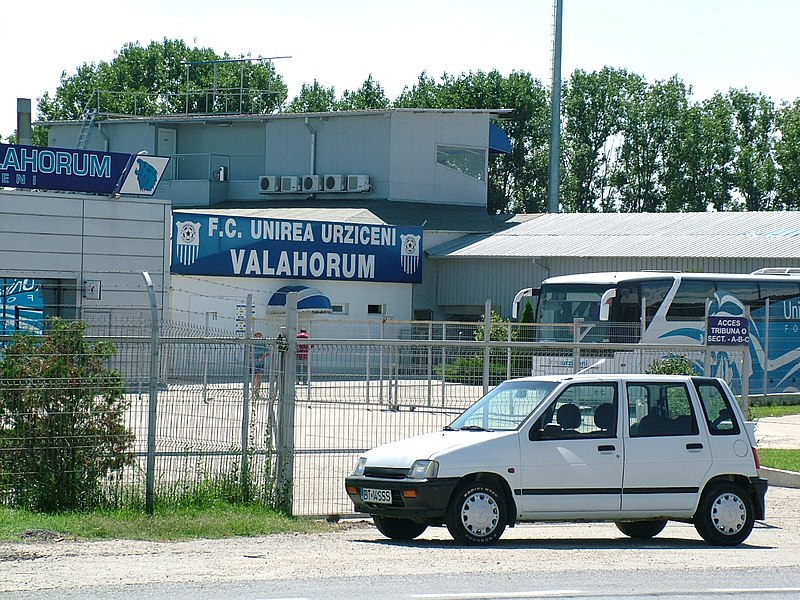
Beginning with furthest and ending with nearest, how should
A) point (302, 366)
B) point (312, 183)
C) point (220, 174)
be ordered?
point (220, 174) → point (312, 183) → point (302, 366)

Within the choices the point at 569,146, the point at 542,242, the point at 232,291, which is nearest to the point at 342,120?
the point at 542,242

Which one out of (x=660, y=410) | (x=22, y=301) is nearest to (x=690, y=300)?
(x=22, y=301)

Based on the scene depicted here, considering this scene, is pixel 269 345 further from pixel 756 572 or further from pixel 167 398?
pixel 756 572

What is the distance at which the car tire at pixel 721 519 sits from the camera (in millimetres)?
12773

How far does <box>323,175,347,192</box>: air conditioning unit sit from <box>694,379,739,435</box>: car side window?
4250 centimetres

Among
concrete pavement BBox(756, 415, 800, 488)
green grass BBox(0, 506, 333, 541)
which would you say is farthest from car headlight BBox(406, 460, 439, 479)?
concrete pavement BBox(756, 415, 800, 488)

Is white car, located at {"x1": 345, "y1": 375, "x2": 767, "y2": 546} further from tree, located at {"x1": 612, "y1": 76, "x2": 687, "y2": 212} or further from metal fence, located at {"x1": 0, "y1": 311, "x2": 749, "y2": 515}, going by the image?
tree, located at {"x1": 612, "y1": 76, "x2": 687, "y2": 212}

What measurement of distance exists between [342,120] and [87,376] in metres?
43.9

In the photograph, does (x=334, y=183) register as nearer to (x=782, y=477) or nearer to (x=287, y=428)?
(x=782, y=477)

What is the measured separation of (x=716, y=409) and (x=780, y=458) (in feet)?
25.2

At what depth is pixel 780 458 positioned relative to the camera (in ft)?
66.3

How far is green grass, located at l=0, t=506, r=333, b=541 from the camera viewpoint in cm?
1191

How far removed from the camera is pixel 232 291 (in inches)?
1624

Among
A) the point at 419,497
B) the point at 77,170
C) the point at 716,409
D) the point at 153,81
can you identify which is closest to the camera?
the point at 419,497
